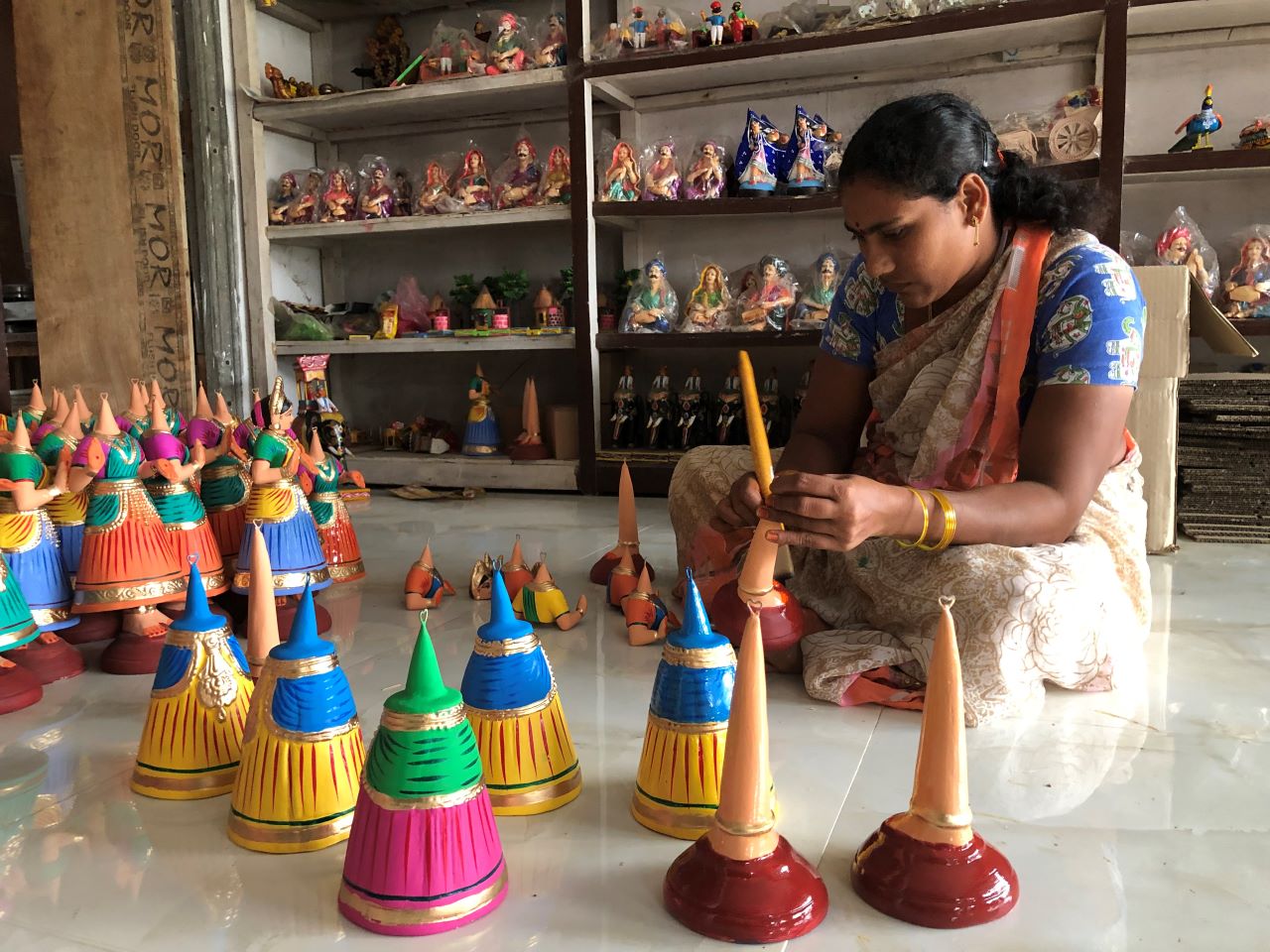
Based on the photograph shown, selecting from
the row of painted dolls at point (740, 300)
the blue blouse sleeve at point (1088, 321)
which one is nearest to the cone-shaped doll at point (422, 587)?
the blue blouse sleeve at point (1088, 321)

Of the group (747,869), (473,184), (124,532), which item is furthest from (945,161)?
(473,184)

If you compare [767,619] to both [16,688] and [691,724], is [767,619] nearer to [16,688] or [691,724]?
[691,724]

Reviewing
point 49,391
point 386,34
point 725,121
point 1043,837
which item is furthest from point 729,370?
point 1043,837

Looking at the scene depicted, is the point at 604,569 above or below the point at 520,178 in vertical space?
below

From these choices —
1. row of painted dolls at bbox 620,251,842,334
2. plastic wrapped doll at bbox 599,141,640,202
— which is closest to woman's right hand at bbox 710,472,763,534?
row of painted dolls at bbox 620,251,842,334

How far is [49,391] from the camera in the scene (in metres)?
3.46

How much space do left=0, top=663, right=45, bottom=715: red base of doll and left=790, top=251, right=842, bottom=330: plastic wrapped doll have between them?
2.34 meters

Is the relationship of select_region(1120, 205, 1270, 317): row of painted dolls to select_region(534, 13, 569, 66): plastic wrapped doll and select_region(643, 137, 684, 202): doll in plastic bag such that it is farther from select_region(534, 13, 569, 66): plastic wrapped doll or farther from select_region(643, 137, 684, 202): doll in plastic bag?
select_region(534, 13, 569, 66): plastic wrapped doll

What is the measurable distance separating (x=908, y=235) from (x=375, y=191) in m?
2.77

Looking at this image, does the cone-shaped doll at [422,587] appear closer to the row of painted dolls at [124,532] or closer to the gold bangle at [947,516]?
the row of painted dolls at [124,532]

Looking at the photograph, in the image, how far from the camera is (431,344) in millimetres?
3537

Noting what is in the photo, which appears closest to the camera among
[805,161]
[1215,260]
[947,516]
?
[947,516]

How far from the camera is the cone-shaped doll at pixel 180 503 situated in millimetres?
1576

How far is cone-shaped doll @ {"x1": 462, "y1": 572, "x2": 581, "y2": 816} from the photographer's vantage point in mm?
993
